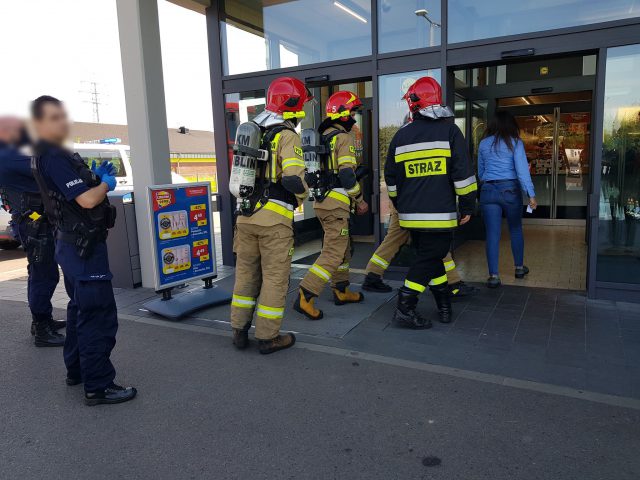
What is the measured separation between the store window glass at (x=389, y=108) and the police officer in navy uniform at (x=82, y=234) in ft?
11.5

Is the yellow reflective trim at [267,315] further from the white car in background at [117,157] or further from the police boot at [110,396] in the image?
the white car in background at [117,157]

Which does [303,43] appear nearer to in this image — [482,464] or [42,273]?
[42,273]

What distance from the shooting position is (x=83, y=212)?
325cm

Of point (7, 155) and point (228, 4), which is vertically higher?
point (228, 4)

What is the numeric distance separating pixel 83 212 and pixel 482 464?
2788 mm

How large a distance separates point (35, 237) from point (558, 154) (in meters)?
9.62

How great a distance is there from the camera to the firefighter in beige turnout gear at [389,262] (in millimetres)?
5352

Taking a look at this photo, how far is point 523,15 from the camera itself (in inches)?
206

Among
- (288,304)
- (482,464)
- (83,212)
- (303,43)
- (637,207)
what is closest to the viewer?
(482,464)

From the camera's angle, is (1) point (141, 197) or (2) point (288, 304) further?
(1) point (141, 197)

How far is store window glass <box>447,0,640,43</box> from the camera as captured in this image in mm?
4875

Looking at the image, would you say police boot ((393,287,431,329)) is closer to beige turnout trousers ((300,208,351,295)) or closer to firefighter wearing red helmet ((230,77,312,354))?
beige turnout trousers ((300,208,351,295))

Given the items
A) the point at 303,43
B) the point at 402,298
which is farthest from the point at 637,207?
the point at 303,43

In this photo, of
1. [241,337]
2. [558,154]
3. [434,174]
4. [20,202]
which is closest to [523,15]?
[434,174]
